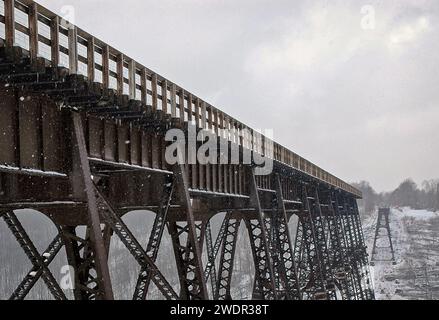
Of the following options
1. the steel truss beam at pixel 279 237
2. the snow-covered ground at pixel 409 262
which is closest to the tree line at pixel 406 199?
the snow-covered ground at pixel 409 262

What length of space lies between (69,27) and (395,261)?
69959mm

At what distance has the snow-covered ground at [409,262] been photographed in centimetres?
5478

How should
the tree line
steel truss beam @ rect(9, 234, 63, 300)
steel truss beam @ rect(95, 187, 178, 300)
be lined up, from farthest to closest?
1. the tree line
2. steel truss beam @ rect(9, 234, 63, 300)
3. steel truss beam @ rect(95, 187, 178, 300)

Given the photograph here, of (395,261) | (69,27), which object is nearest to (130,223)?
(395,261)

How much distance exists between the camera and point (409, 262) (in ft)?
231

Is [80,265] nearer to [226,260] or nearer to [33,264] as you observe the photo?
[33,264]

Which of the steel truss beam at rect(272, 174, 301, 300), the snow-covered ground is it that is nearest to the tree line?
the snow-covered ground

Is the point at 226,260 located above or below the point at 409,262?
above

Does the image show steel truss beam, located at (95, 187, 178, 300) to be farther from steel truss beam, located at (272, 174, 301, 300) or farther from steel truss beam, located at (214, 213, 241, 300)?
steel truss beam, located at (272, 174, 301, 300)

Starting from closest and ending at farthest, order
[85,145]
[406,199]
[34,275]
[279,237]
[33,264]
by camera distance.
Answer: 1. [85,145]
2. [34,275]
3. [33,264]
4. [279,237]
5. [406,199]

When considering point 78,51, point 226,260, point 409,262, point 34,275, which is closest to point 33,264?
point 34,275

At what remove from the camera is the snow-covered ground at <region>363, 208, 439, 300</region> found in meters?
54.8

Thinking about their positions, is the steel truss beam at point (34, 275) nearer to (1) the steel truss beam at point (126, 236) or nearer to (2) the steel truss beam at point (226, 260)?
(1) the steel truss beam at point (126, 236)
